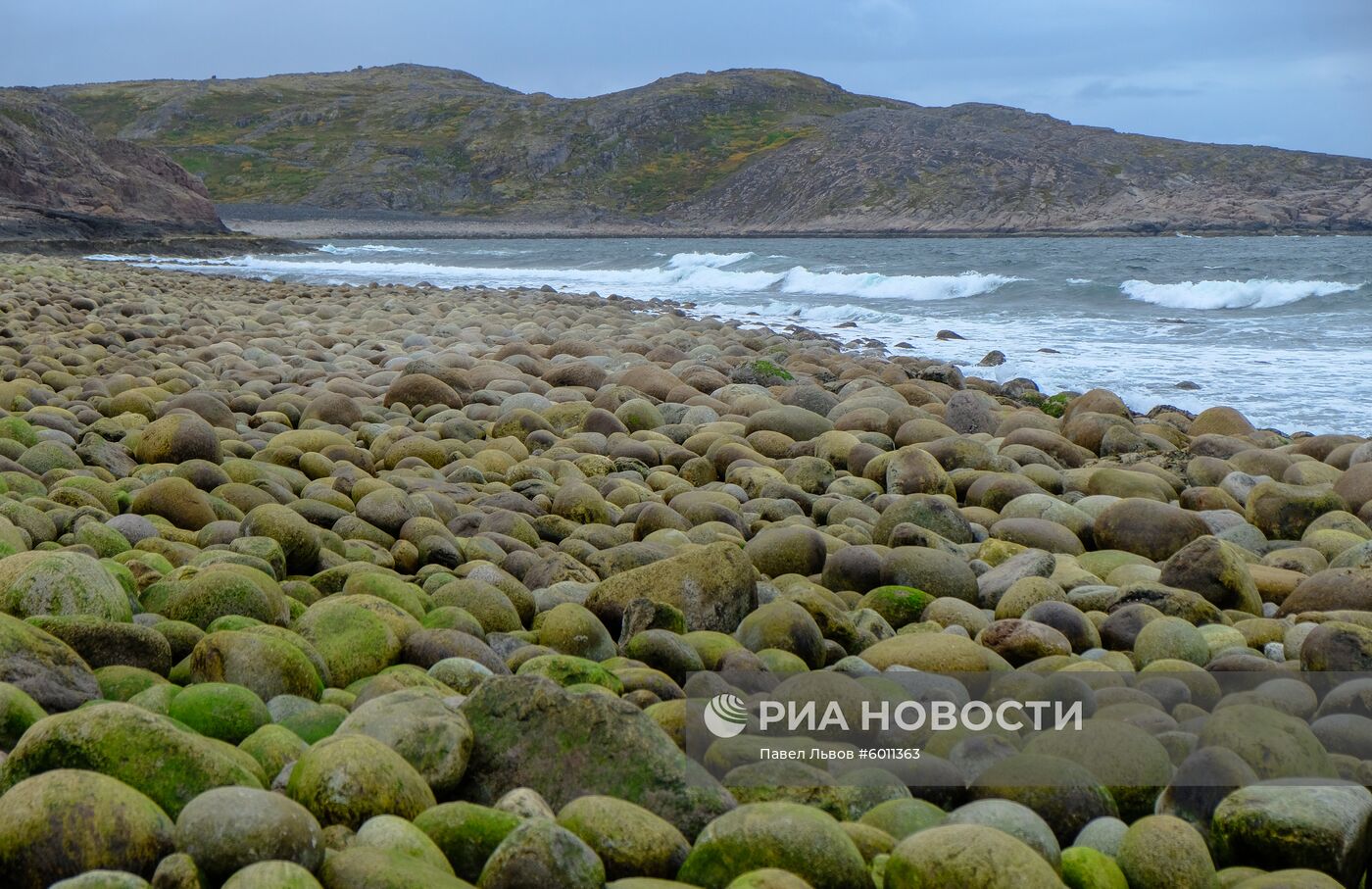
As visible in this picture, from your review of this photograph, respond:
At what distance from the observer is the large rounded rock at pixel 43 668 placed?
94.2 inches

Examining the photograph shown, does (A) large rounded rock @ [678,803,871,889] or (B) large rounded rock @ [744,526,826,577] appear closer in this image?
(A) large rounded rock @ [678,803,871,889]

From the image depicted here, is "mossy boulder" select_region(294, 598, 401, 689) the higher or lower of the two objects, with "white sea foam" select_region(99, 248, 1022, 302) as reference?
lower

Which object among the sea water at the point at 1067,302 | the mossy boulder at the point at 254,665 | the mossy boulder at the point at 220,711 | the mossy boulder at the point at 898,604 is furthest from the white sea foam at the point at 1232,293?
the mossy boulder at the point at 220,711

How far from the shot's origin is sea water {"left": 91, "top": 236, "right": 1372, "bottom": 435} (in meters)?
11.0

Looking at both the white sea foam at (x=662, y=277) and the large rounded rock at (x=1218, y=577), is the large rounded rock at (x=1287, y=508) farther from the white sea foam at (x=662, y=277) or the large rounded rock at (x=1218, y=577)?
the white sea foam at (x=662, y=277)

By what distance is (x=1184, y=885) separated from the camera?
207 cm

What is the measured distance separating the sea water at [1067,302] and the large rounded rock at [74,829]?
29.0 ft

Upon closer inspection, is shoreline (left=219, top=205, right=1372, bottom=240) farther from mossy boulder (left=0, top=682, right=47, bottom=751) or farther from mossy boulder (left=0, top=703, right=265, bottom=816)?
mossy boulder (left=0, top=703, right=265, bottom=816)

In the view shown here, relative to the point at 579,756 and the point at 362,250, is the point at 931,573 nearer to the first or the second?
Answer: the point at 579,756

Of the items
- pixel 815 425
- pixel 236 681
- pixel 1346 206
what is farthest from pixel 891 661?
pixel 1346 206

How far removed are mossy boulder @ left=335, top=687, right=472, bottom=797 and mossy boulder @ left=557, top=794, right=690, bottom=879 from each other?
1.00 ft

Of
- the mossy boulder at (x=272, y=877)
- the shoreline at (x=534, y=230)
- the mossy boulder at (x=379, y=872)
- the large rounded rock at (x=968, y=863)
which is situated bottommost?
the large rounded rock at (x=968, y=863)

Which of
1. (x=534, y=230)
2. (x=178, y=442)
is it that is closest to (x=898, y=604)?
(x=178, y=442)

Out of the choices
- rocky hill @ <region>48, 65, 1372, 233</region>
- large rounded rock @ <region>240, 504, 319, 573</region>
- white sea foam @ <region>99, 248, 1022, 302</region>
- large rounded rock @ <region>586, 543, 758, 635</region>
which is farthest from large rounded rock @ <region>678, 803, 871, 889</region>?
rocky hill @ <region>48, 65, 1372, 233</region>
